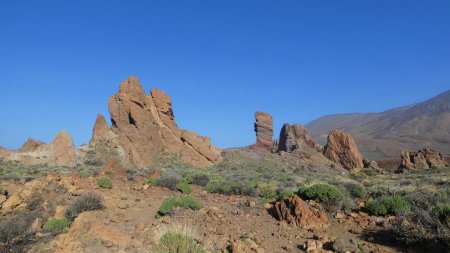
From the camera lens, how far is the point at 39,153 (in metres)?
33.3

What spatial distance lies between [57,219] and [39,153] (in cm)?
2569

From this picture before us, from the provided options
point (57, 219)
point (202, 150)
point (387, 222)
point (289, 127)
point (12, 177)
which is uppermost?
point (289, 127)

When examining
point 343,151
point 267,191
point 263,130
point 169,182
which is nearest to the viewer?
point 267,191

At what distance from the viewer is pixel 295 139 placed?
5900cm

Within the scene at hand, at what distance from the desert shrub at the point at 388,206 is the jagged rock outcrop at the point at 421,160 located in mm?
36245

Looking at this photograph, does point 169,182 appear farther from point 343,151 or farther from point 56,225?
point 343,151

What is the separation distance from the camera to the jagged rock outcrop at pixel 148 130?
37.4 meters

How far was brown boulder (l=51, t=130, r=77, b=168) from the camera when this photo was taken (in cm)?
3275

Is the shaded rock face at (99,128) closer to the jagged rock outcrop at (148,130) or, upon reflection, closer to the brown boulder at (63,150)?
the jagged rock outcrop at (148,130)

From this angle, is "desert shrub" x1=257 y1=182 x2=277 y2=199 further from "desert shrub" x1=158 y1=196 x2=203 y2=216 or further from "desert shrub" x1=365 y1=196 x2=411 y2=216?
"desert shrub" x1=365 y1=196 x2=411 y2=216

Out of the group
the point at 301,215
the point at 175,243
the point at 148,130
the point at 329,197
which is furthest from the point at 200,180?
the point at 148,130

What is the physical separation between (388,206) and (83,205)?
931 cm

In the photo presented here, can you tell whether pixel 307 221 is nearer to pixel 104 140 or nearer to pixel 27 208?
pixel 27 208

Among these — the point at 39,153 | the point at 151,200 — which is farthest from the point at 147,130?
the point at 151,200
